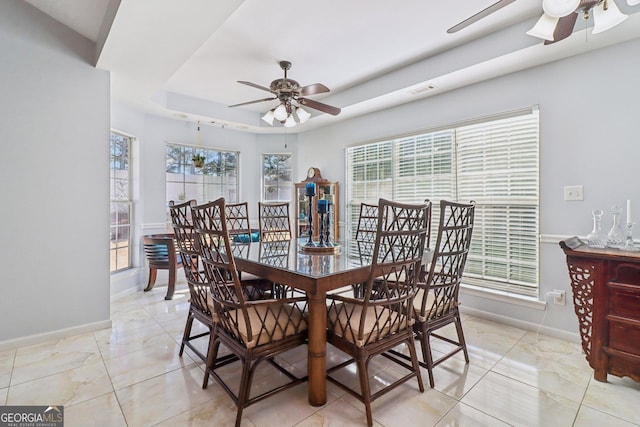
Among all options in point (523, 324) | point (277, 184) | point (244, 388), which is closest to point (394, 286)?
point (244, 388)

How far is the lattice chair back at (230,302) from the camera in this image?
1.54 m

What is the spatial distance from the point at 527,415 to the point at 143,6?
3.39 metres

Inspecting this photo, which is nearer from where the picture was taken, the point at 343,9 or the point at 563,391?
the point at 563,391

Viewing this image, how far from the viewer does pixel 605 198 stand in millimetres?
2396

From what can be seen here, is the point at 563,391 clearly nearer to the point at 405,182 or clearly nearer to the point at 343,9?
the point at 405,182

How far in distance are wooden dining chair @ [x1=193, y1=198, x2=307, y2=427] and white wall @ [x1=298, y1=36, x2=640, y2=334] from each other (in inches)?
91.5

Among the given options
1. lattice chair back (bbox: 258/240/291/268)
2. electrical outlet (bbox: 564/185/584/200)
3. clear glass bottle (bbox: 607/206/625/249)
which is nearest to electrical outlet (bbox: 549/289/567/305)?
clear glass bottle (bbox: 607/206/625/249)

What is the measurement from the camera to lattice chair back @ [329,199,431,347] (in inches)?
62.6

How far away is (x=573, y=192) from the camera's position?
2549 millimetres

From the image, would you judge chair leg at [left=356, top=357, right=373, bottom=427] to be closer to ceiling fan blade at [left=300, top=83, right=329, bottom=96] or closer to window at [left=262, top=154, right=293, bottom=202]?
ceiling fan blade at [left=300, top=83, right=329, bottom=96]


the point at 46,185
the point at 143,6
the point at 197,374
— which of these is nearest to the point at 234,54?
the point at 143,6

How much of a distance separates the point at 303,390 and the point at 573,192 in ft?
8.85

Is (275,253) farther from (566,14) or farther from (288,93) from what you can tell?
(566,14)

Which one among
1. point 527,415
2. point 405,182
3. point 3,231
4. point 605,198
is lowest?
point 527,415
